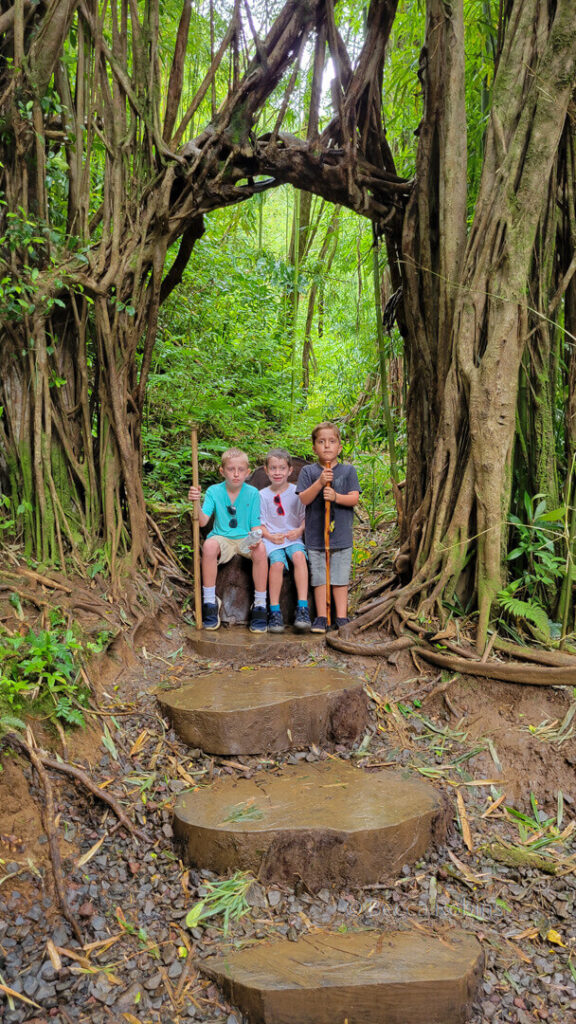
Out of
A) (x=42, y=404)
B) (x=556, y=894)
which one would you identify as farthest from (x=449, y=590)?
(x=42, y=404)

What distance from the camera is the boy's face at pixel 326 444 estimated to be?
3797mm

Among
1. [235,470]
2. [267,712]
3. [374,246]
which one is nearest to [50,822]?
[267,712]

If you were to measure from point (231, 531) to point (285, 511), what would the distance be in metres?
0.37

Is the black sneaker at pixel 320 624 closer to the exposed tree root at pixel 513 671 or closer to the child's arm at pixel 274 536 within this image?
the child's arm at pixel 274 536

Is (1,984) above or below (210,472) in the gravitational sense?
below

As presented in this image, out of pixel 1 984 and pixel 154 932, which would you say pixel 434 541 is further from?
pixel 1 984

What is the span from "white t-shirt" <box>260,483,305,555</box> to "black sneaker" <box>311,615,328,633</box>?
0.60 m

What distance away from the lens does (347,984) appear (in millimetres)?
1862

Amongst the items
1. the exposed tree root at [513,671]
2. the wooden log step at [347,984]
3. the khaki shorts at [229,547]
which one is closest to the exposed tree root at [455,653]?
the exposed tree root at [513,671]

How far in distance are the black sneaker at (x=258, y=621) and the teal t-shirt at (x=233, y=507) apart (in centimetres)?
49

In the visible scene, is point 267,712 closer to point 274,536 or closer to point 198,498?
point 274,536

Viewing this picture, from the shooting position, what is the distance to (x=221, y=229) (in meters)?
6.77

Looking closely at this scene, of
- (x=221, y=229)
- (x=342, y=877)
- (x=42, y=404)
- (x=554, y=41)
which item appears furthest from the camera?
(x=221, y=229)

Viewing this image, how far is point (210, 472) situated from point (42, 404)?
2043 millimetres
